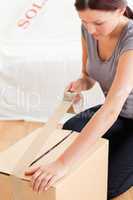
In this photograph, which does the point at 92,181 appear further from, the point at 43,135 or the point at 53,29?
the point at 53,29

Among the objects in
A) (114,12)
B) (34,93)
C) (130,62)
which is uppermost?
(114,12)

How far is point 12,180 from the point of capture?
3.74ft

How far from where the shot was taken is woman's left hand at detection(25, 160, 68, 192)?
1082 mm

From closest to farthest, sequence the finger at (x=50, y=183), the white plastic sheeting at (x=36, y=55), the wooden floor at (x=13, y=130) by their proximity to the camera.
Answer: the finger at (x=50, y=183) → the wooden floor at (x=13, y=130) → the white plastic sheeting at (x=36, y=55)

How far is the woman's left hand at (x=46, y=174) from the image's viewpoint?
108 centimetres

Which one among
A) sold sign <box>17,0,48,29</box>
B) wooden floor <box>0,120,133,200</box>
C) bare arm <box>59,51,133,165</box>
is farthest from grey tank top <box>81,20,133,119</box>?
sold sign <box>17,0,48,29</box>

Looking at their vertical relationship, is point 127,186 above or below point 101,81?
below

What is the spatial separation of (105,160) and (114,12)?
490mm

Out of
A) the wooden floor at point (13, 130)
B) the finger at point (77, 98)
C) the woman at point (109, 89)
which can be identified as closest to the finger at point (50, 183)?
the woman at point (109, 89)

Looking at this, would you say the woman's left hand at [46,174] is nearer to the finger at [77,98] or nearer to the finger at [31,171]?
the finger at [31,171]

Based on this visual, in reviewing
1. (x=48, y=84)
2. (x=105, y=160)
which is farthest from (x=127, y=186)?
(x=48, y=84)

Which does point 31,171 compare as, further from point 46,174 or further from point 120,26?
point 120,26

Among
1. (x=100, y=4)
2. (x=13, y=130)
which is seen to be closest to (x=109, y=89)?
(x=100, y=4)

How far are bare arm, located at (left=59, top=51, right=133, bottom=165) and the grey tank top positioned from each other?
5.1 inches
